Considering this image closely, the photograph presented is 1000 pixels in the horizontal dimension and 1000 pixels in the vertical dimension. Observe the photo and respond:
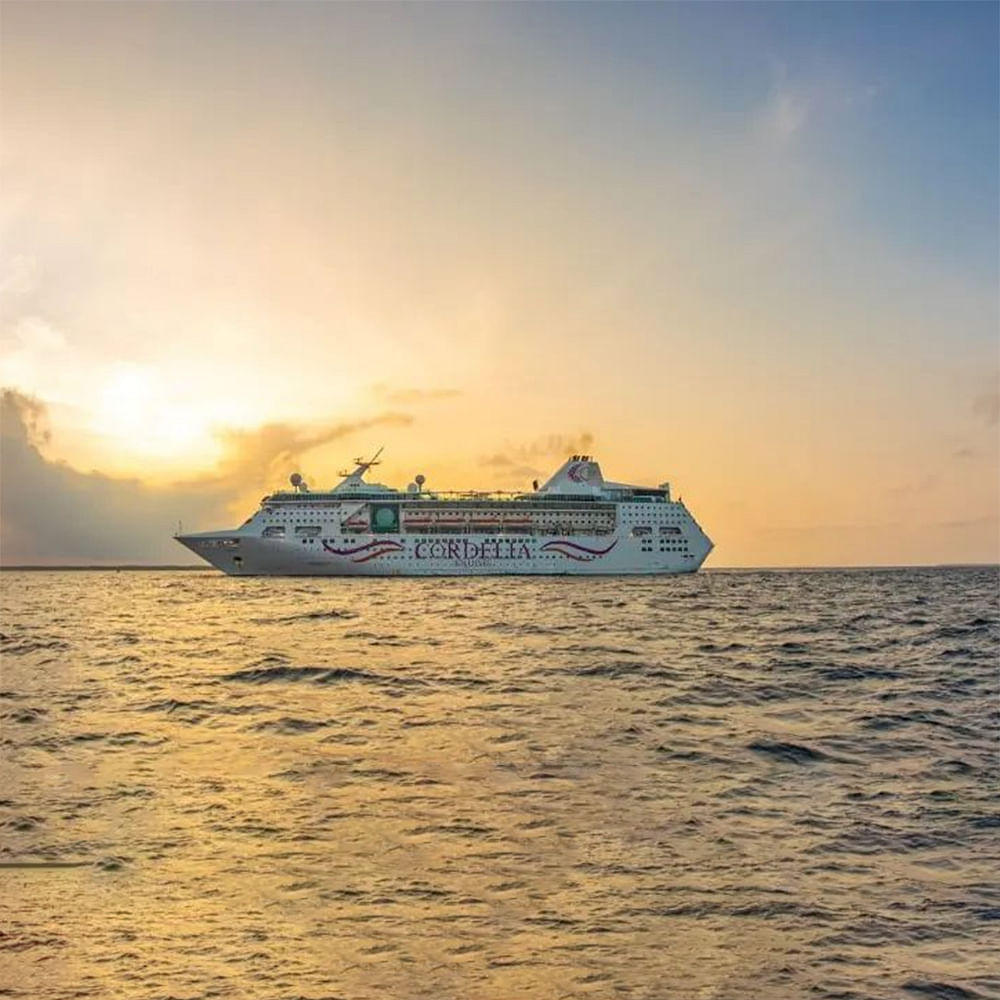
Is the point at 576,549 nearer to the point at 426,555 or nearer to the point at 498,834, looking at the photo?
the point at 426,555

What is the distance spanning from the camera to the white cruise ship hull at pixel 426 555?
97.5 metres

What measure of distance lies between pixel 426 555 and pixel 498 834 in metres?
91.4

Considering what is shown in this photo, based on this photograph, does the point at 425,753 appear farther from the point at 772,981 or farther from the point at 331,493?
the point at 331,493

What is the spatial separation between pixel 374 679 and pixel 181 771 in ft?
28.6

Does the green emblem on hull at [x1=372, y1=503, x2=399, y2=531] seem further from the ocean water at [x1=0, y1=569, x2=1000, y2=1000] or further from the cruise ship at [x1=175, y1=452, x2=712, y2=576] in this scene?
the ocean water at [x1=0, y1=569, x2=1000, y2=1000]

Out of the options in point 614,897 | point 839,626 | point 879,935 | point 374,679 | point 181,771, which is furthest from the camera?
point 839,626

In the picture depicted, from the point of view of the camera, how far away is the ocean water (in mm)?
5684

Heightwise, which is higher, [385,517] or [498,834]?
[385,517]

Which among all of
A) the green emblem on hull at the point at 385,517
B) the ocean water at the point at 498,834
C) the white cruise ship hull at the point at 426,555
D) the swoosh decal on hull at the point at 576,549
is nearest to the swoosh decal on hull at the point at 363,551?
the white cruise ship hull at the point at 426,555

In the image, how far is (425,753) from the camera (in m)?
12.2

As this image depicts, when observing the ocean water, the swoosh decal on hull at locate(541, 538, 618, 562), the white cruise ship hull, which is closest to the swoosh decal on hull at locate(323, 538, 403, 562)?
the white cruise ship hull

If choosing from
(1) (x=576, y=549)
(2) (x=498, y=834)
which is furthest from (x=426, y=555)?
(2) (x=498, y=834)

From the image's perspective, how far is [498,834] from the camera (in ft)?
28.2

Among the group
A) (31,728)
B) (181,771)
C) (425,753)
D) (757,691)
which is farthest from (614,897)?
(757,691)
